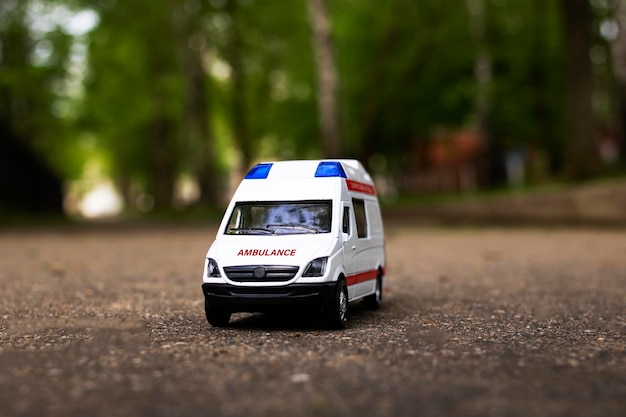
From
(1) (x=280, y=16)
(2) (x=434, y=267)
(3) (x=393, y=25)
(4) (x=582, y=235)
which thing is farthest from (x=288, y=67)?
(2) (x=434, y=267)

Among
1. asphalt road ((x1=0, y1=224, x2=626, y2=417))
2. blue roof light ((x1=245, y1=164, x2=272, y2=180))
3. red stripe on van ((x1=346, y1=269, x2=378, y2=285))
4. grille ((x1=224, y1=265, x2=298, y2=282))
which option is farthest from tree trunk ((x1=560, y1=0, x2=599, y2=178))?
grille ((x1=224, y1=265, x2=298, y2=282))

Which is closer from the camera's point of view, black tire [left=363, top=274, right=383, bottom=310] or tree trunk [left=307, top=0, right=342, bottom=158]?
black tire [left=363, top=274, right=383, bottom=310]

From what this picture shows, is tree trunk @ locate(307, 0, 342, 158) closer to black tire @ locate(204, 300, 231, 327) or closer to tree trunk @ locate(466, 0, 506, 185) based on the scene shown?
tree trunk @ locate(466, 0, 506, 185)

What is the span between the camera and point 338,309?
10.6 metres

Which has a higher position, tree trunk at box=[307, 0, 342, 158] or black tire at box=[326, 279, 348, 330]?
tree trunk at box=[307, 0, 342, 158]

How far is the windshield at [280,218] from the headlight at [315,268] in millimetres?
643

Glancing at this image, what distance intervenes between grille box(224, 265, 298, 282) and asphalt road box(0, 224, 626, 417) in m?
0.61

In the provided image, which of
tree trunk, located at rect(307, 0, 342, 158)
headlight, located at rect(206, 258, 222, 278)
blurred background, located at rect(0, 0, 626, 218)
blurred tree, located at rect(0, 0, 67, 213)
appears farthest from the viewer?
blurred tree, located at rect(0, 0, 67, 213)

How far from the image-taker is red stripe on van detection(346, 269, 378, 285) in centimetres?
1147

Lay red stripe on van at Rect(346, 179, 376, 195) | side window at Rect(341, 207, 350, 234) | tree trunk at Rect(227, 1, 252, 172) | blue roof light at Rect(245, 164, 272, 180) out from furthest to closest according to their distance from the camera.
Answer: tree trunk at Rect(227, 1, 252, 172), red stripe on van at Rect(346, 179, 376, 195), blue roof light at Rect(245, 164, 272, 180), side window at Rect(341, 207, 350, 234)

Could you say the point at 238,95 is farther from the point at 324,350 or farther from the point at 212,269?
the point at 324,350

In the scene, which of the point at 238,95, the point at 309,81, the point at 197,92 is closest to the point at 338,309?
the point at 197,92

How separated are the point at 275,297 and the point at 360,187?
10.2 feet

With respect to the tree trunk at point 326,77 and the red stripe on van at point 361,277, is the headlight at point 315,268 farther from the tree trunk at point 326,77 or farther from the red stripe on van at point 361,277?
the tree trunk at point 326,77
